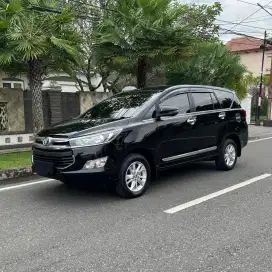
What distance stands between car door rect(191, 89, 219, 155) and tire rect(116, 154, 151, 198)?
4.88 ft

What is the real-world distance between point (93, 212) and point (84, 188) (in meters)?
1.25

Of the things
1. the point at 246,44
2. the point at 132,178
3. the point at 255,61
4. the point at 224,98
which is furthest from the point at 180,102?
the point at 246,44

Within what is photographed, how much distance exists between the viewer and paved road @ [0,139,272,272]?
3.41 m

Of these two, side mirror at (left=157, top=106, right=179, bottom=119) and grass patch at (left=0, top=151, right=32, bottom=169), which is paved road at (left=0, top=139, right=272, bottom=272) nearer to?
side mirror at (left=157, top=106, right=179, bottom=119)

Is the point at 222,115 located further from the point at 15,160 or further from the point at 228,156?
the point at 15,160

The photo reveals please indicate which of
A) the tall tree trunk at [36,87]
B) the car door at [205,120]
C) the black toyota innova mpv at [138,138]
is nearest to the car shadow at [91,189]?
the black toyota innova mpv at [138,138]

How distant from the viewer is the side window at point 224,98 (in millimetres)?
7309

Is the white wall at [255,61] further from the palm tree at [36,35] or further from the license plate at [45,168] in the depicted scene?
the license plate at [45,168]

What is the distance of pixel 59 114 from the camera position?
11609mm

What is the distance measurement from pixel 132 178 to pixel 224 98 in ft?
10.4

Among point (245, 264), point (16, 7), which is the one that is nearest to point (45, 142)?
point (245, 264)

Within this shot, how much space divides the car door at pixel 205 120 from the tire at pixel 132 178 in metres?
1.49

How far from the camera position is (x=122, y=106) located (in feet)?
20.0

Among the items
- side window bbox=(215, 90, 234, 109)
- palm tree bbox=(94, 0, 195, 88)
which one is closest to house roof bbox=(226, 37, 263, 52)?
palm tree bbox=(94, 0, 195, 88)
